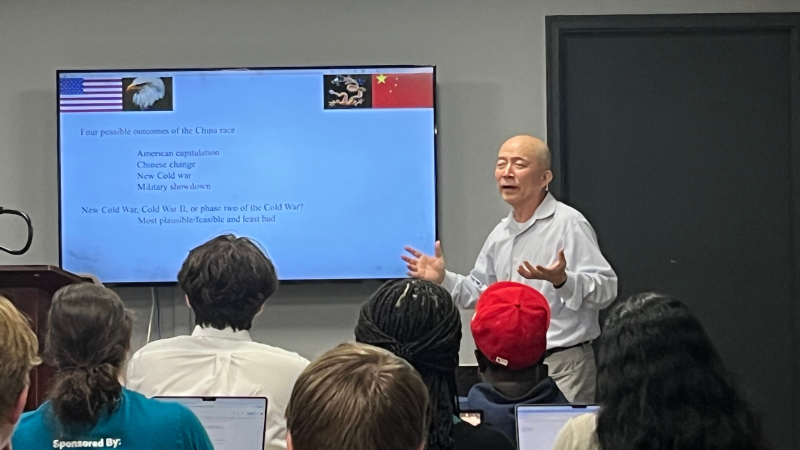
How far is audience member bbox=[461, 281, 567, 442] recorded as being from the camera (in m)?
2.27

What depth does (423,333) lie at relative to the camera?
1927 millimetres

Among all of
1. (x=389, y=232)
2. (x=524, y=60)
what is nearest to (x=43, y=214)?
(x=389, y=232)

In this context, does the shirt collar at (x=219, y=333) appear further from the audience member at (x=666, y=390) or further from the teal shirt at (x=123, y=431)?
the audience member at (x=666, y=390)

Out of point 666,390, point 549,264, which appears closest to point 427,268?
point 549,264

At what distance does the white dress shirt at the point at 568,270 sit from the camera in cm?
343

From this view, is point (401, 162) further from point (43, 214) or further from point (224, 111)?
point (43, 214)

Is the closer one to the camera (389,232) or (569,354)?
(569,354)

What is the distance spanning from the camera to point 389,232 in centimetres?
418

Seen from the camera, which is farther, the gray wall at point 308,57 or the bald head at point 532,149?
the gray wall at point 308,57

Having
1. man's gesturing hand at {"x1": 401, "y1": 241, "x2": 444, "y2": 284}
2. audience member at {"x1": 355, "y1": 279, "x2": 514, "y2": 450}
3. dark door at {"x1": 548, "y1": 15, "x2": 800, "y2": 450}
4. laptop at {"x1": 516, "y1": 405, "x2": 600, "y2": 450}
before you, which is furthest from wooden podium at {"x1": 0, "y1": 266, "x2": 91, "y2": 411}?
dark door at {"x1": 548, "y1": 15, "x2": 800, "y2": 450}

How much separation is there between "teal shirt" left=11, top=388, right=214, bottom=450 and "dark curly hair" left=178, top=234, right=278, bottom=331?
22.0 inches

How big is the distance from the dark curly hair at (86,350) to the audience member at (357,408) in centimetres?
67

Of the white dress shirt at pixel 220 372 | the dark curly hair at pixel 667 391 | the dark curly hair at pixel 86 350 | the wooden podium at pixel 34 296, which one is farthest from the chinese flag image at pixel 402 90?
the dark curly hair at pixel 667 391

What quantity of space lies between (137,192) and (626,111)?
2268mm
